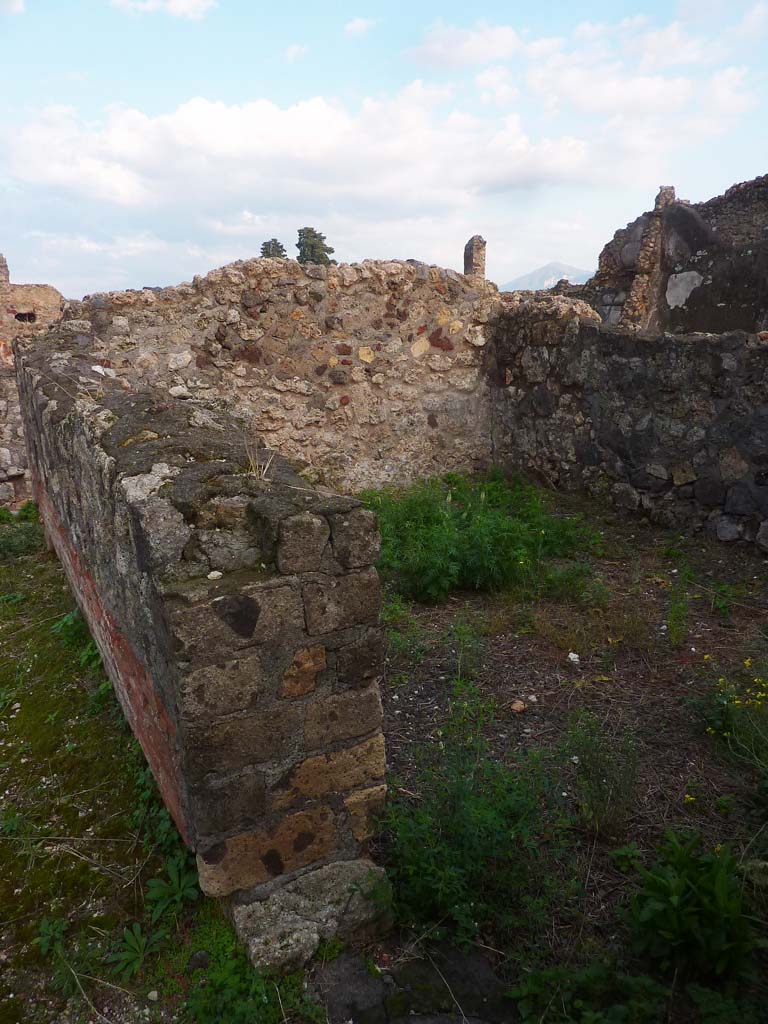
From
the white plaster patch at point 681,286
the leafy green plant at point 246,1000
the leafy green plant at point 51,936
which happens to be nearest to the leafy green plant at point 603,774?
the leafy green plant at point 246,1000

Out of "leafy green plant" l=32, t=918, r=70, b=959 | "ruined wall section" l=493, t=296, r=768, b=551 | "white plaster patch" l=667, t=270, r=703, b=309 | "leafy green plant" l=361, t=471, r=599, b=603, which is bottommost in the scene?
"leafy green plant" l=32, t=918, r=70, b=959

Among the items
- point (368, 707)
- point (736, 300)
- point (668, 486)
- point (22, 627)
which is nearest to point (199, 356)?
point (22, 627)

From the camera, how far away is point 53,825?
253 cm

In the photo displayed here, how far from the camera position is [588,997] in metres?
1.69

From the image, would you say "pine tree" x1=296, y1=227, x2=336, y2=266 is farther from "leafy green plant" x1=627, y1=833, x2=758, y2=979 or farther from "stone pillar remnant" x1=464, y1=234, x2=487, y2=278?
"leafy green plant" x1=627, y1=833, x2=758, y2=979

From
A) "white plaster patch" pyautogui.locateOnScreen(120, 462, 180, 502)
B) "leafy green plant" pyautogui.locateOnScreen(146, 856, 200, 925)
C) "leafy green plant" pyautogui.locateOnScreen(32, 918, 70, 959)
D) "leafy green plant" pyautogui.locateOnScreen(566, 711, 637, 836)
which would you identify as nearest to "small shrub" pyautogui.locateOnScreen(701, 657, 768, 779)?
"leafy green plant" pyautogui.locateOnScreen(566, 711, 637, 836)

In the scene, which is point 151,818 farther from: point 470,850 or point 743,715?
point 743,715

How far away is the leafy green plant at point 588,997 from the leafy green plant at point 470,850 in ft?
0.64

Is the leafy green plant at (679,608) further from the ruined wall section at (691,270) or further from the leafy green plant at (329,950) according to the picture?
the ruined wall section at (691,270)

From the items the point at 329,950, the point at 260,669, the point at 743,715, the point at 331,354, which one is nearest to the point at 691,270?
the point at 331,354

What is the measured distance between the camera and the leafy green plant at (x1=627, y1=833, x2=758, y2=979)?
1691 mm

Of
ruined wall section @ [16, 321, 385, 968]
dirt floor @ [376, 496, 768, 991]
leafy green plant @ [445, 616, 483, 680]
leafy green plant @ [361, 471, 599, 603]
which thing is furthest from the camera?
leafy green plant @ [361, 471, 599, 603]

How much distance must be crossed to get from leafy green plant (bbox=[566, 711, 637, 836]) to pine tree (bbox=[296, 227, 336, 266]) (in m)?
18.6

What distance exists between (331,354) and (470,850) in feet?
15.8
